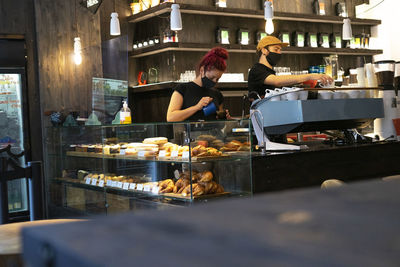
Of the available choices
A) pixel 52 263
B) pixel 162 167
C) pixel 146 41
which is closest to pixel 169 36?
pixel 146 41

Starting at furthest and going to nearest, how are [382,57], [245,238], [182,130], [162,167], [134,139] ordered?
[382,57] < [134,139] < [162,167] < [182,130] < [245,238]

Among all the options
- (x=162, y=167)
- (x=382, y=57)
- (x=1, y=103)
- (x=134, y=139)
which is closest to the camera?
(x=162, y=167)

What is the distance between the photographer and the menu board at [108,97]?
5.71 metres

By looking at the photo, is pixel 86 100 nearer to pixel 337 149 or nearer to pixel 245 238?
pixel 337 149

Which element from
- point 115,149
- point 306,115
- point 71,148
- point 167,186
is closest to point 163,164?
point 167,186

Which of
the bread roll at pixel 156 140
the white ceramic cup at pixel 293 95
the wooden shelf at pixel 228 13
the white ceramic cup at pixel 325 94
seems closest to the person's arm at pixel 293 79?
the white ceramic cup at pixel 325 94

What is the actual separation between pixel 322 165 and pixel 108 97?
2.66 meters

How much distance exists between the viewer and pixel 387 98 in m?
4.77

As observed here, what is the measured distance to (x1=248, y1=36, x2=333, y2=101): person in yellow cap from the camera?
14.4 feet

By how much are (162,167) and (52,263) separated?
11.0 feet

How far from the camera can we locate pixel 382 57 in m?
9.30

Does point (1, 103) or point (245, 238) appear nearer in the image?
point (245, 238)

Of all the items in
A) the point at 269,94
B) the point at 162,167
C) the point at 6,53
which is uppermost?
the point at 6,53

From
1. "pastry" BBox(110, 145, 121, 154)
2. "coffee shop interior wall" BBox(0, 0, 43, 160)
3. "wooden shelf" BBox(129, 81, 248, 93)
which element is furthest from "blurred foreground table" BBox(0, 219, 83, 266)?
"wooden shelf" BBox(129, 81, 248, 93)
